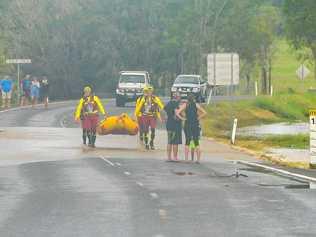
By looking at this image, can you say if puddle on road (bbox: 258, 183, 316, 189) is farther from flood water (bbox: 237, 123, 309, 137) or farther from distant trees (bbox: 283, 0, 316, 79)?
distant trees (bbox: 283, 0, 316, 79)

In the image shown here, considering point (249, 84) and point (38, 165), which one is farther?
point (249, 84)

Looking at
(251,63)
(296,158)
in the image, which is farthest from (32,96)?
(251,63)

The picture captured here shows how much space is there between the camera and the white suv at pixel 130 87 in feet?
194

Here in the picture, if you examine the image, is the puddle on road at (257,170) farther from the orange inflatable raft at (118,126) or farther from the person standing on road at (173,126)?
the orange inflatable raft at (118,126)

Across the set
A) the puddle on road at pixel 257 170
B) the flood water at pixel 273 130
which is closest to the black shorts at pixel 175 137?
the puddle on road at pixel 257 170

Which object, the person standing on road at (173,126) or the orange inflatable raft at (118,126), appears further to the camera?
the orange inflatable raft at (118,126)

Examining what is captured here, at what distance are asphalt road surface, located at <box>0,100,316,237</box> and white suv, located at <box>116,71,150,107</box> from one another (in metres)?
26.8

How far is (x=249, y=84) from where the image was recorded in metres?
106

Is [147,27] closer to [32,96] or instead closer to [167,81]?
[167,81]

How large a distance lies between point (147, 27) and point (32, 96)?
118ft

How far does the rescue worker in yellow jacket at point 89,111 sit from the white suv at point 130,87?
27.3 m

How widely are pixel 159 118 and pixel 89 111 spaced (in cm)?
210

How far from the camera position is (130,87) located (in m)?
59.6

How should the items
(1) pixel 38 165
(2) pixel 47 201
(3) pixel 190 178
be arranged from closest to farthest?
(2) pixel 47 201
(3) pixel 190 178
(1) pixel 38 165
